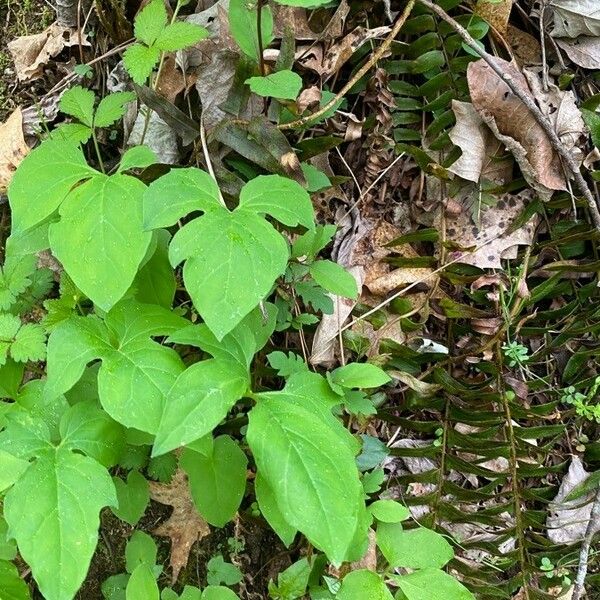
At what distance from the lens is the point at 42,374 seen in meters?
1.93

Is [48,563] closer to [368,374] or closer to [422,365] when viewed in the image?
[368,374]

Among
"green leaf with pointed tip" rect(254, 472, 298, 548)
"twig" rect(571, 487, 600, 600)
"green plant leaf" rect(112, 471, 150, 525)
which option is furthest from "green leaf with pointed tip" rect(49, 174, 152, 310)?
"twig" rect(571, 487, 600, 600)

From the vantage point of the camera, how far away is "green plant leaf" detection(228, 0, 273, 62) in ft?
5.40

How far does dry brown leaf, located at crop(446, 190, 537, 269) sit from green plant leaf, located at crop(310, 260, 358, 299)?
0.46 metres

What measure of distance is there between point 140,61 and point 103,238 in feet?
1.78

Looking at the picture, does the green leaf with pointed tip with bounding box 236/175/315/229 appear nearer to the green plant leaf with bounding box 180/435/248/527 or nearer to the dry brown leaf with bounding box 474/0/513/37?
the green plant leaf with bounding box 180/435/248/527

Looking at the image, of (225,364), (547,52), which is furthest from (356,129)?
(225,364)

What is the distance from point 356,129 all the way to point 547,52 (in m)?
0.70

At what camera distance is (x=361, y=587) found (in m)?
1.54

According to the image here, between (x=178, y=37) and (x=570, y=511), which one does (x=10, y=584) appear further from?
(x=570, y=511)

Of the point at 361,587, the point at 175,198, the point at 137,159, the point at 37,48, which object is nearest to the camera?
the point at 175,198

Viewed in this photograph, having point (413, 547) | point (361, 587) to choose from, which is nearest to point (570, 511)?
point (413, 547)

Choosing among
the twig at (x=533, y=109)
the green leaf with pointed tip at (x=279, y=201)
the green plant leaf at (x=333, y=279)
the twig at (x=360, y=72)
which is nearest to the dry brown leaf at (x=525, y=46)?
the twig at (x=533, y=109)

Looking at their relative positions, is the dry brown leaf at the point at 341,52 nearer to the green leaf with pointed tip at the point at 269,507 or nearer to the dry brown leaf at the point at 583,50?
the dry brown leaf at the point at 583,50
